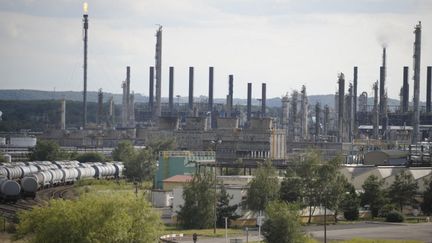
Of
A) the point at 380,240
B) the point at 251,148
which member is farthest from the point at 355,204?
the point at 251,148

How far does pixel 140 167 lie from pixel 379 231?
42.2m

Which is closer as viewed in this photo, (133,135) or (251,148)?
(251,148)

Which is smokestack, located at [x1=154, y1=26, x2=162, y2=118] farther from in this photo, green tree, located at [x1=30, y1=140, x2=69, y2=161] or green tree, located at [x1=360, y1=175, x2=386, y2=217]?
green tree, located at [x1=360, y1=175, x2=386, y2=217]

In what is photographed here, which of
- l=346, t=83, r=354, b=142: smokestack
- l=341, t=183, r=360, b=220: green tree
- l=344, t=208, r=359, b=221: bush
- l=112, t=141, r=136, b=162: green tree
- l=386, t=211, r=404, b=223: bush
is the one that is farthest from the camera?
l=346, t=83, r=354, b=142: smokestack

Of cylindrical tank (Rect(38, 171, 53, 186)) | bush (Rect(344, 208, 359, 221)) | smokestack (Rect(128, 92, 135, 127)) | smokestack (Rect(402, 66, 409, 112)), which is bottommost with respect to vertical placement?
bush (Rect(344, 208, 359, 221))

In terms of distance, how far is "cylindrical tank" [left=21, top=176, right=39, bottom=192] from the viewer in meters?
57.3

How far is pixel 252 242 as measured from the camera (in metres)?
40.8

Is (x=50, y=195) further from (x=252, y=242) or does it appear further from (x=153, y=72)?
(x=153, y=72)

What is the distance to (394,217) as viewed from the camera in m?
54.5

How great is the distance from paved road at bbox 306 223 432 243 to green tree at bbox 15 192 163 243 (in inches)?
404

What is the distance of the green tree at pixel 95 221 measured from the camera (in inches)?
1305

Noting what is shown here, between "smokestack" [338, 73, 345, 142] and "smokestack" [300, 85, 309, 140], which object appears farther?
"smokestack" [300, 85, 309, 140]

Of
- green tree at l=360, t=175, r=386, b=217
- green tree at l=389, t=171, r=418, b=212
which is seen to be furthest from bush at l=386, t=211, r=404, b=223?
green tree at l=389, t=171, r=418, b=212

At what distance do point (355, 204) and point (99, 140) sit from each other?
96.1 metres
